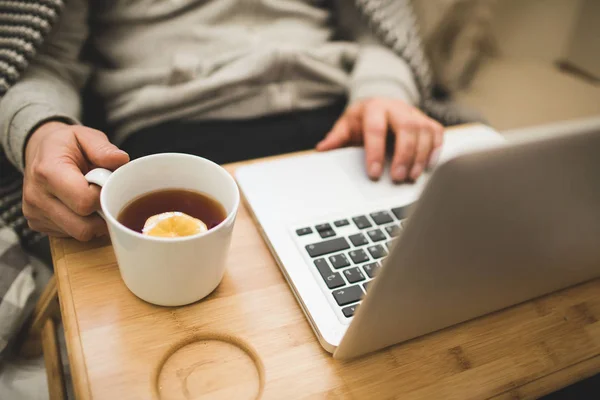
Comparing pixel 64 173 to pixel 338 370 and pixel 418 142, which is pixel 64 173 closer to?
pixel 338 370

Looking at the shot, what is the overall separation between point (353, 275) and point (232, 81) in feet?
1.46

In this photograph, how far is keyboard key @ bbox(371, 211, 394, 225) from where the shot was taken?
0.52 metres

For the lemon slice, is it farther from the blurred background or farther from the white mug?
the blurred background

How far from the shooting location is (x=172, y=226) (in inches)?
16.5

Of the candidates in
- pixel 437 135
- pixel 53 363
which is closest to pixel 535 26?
pixel 437 135

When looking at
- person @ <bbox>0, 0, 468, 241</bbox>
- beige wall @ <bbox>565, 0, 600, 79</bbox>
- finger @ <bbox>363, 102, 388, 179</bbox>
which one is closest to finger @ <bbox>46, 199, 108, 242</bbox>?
person @ <bbox>0, 0, 468, 241</bbox>

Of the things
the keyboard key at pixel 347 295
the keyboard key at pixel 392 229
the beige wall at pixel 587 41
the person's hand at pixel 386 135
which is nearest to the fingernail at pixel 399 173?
the person's hand at pixel 386 135

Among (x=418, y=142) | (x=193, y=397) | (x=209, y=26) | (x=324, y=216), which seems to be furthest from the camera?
(x=209, y=26)

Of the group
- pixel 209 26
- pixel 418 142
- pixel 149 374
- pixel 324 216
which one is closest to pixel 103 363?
pixel 149 374

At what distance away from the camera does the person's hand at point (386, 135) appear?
2.02 feet

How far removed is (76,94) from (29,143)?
0.61 feet

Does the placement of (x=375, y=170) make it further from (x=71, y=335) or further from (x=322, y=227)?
(x=71, y=335)

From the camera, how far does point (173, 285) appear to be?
400 mm

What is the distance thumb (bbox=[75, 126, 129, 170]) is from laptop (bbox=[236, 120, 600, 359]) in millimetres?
155
